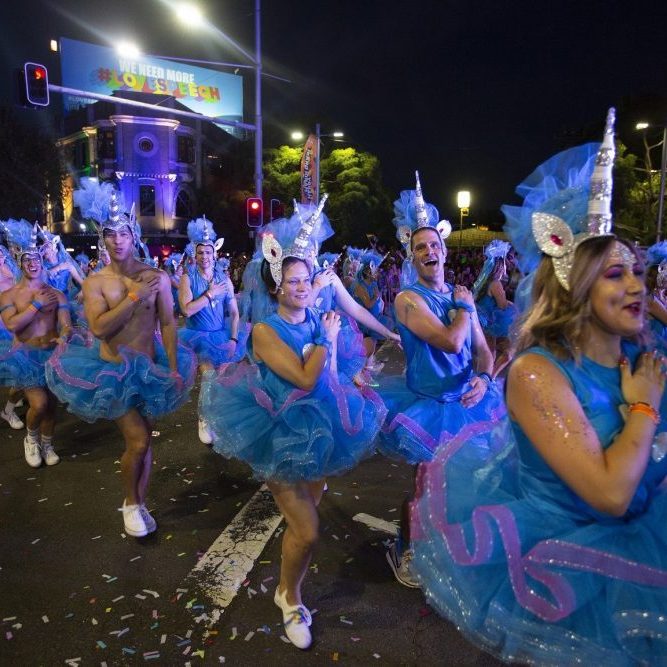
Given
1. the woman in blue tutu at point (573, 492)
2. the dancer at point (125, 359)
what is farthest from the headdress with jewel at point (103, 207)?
the woman in blue tutu at point (573, 492)

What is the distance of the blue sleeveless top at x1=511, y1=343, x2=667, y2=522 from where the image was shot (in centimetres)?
188

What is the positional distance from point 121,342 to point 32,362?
205 centimetres

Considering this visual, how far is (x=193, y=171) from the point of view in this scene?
52781 mm

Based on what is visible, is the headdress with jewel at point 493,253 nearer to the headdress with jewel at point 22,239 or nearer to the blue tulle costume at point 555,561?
the headdress with jewel at point 22,239

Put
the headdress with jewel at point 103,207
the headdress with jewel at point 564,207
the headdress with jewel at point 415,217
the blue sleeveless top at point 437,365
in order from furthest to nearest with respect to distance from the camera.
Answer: the headdress with jewel at point 103,207
the headdress with jewel at point 415,217
the blue sleeveless top at point 437,365
the headdress with jewel at point 564,207

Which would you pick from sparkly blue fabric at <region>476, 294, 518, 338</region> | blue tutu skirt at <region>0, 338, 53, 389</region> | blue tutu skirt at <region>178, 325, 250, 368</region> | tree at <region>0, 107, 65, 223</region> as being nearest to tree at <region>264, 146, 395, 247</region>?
tree at <region>0, 107, 65, 223</region>

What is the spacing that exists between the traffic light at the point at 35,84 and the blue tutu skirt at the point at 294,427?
1155 cm

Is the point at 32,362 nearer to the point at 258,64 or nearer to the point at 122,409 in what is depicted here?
the point at 122,409

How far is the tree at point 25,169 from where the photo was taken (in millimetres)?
34750

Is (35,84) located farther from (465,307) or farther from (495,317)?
(465,307)

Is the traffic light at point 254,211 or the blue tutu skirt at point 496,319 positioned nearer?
the blue tutu skirt at point 496,319

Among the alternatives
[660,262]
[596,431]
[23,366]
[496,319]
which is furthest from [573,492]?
[496,319]

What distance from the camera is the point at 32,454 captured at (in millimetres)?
6012

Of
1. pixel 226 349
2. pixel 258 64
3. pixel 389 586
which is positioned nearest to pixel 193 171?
pixel 258 64
